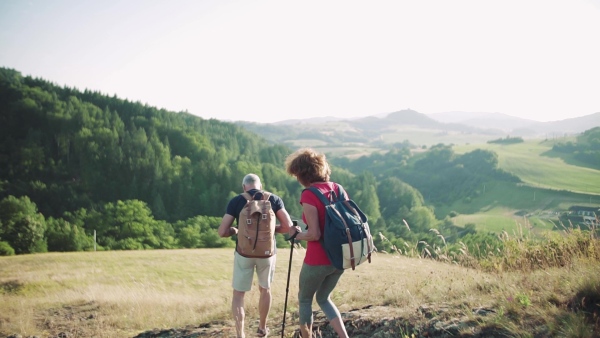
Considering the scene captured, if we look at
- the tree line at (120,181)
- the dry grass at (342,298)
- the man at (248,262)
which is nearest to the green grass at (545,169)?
the tree line at (120,181)

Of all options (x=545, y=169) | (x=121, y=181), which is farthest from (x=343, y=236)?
(x=545, y=169)

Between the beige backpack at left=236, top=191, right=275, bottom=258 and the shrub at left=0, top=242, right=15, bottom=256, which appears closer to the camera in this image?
the beige backpack at left=236, top=191, right=275, bottom=258

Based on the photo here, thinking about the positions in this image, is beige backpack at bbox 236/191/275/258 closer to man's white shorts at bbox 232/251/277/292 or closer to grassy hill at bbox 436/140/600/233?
man's white shorts at bbox 232/251/277/292

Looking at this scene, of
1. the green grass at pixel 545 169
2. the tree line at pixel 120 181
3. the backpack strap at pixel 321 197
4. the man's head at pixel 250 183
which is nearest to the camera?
the backpack strap at pixel 321 197

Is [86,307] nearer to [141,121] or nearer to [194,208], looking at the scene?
[194,208]

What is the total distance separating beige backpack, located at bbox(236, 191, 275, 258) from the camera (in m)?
5.38

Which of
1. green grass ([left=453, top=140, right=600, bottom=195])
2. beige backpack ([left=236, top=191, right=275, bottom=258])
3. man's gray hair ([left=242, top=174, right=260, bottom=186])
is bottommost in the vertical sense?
green grass ([left=453, top=140, right=600, bottom=195])

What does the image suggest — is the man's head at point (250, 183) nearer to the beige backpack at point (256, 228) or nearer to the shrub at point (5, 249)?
the beige backpack at point (256, 228)

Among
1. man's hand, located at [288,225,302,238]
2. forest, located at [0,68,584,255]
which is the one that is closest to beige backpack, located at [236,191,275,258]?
man's hand, located at [288,225,302,238]

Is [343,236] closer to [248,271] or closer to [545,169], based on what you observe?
[248,271]

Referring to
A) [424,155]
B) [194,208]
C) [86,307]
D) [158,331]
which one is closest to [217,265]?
[86,307]

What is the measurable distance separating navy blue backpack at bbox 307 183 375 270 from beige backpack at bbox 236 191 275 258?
122cm

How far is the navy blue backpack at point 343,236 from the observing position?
4219 mm

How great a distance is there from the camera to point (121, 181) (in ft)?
319
